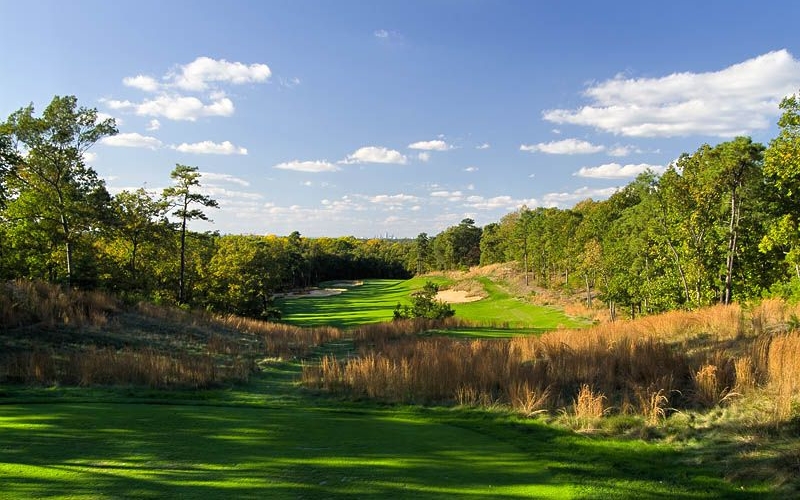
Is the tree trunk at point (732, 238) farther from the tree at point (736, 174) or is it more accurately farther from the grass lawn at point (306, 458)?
the grass lawn at point (306, 458)

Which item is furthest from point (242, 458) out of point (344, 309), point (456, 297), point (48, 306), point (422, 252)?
point (422, 252)

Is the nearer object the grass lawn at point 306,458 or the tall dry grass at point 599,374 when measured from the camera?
the grass lawn at point 306,458

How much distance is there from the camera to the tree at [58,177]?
26.4m

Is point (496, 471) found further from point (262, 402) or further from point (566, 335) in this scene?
point (566, 335)

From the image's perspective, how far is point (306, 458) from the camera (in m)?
5.07

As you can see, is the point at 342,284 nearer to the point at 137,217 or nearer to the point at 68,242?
the point at 137,217

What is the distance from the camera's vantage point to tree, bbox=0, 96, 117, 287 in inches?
1038

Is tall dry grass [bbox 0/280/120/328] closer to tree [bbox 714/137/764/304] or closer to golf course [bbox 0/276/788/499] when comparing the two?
golf course [bbox 0/276/788/499]

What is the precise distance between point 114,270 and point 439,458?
35.5 metres

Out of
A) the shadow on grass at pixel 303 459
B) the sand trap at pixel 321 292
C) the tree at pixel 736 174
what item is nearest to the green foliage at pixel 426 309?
the tree at pixel 736 174

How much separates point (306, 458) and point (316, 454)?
0.18 m

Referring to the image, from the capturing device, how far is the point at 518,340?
1406cm

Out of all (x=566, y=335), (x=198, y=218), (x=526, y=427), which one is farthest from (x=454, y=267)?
(x=526, y=427)

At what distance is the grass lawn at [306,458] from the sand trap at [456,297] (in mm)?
51265
